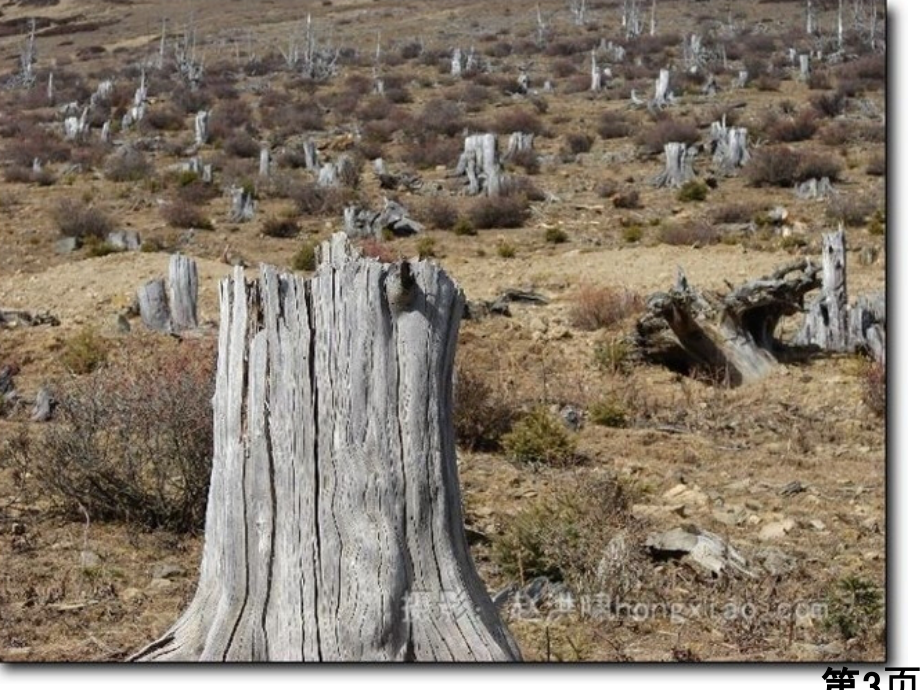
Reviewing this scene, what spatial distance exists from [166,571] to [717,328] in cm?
562

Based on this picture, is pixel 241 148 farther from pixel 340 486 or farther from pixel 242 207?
pixel 340 486

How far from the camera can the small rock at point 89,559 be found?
5447mm

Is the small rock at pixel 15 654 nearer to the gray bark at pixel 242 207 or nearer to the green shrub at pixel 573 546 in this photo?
the green shrub at pixel 573 546

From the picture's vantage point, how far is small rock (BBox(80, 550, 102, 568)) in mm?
5447

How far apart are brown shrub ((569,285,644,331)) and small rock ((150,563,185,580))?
5972 mm

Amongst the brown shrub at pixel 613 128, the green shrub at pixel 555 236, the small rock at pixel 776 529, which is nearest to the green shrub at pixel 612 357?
the small rock at pixel 776 529

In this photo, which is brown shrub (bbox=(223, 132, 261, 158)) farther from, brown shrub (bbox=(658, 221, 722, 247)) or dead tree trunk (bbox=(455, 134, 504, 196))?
brown shrub (bbox=(658, 221, 722, 247))

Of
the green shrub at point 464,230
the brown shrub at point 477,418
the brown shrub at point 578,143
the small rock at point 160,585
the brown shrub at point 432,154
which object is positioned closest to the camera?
the small rock at point 160,585

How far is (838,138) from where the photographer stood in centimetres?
2266

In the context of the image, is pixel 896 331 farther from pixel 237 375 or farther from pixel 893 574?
pixel 237 375

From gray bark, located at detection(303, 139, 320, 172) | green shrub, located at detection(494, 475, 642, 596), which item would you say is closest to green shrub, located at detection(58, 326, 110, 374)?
green shrub, located at detection(494, 475, 642, 596)

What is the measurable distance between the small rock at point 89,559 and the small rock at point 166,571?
0.89 feet

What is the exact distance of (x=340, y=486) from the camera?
9.99ft

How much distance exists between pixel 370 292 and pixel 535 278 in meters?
10.2
